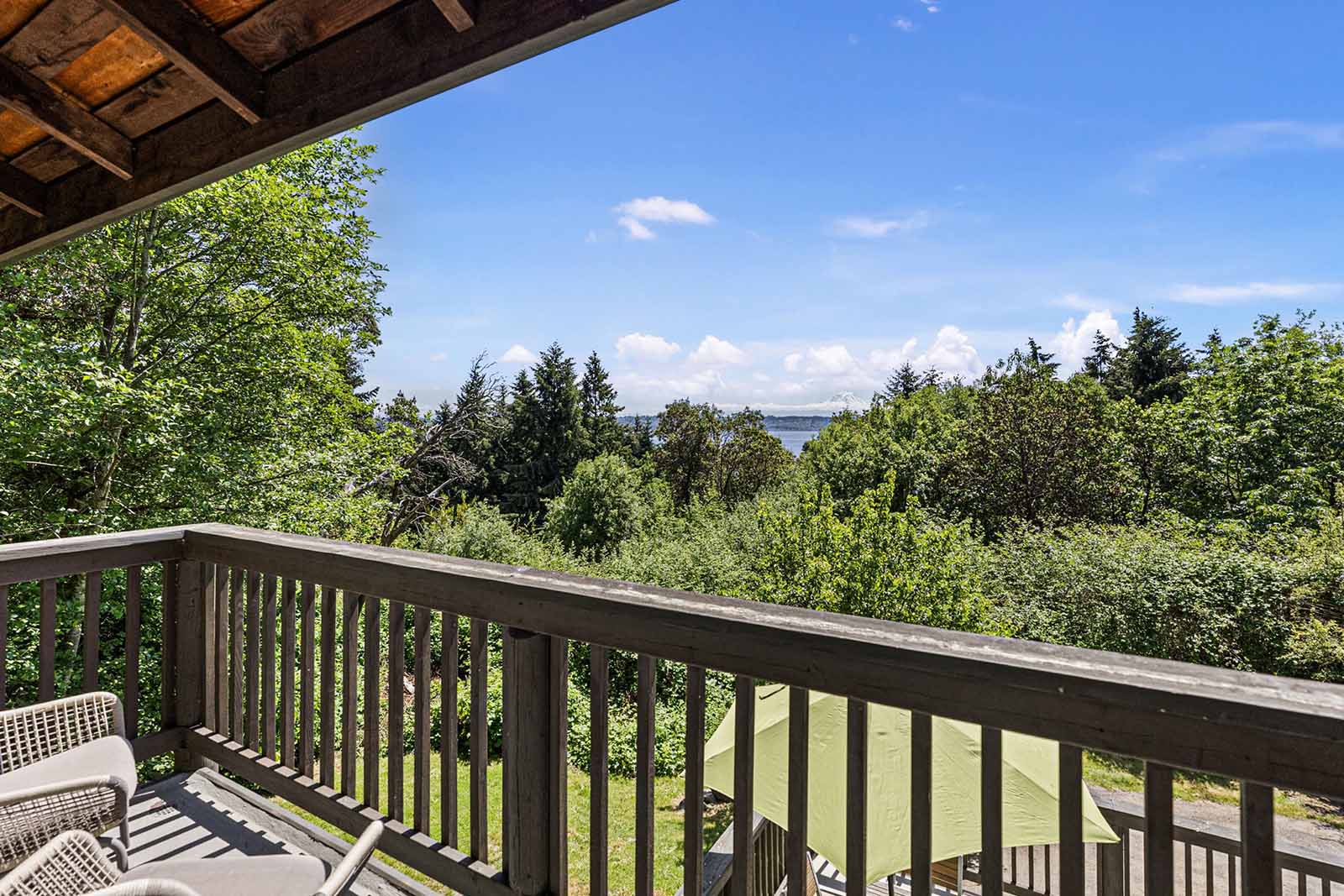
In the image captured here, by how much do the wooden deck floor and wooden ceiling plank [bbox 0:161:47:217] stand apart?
1.96 metres

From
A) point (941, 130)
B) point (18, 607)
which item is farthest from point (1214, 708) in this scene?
point (941, 130)

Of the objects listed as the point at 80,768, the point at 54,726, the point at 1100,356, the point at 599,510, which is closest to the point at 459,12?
the point at 80,768

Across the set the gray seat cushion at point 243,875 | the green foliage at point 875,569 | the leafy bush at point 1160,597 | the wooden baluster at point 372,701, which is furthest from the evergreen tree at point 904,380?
the gray seat cushion at point 243,875

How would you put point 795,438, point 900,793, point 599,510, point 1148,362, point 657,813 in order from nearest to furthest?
1. point 900,793
2. point 657,813
3. point 599,510
4. point 1148,362
5. point 795,438

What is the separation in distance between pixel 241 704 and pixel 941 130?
86.6ft

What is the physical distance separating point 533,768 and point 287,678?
102 cm

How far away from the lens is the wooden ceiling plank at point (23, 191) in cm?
213

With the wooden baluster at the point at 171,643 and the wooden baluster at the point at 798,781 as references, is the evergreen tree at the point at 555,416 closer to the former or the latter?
the wooden baluster at the point at 171,643

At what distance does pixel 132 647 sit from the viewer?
87.0 inches

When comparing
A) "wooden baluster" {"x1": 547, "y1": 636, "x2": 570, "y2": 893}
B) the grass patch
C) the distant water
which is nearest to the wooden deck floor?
"wooden baluster" {"x1": 547, "y1": 636, "x2": 570, "y2": 893}

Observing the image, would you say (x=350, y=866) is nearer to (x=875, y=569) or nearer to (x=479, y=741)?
(x=479, y=741)

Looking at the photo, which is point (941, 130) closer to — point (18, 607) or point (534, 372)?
point (534, 372)

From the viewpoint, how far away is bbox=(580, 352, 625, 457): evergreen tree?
1049 inches

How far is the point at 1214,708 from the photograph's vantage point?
76cm
